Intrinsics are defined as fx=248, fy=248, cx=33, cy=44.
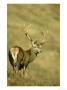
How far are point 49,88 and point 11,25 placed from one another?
751 millimetres

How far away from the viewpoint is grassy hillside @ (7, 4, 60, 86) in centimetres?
252

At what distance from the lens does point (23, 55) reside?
253 cm

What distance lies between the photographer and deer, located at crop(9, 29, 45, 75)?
2.52 metres

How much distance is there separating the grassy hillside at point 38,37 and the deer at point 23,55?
0.03 metres

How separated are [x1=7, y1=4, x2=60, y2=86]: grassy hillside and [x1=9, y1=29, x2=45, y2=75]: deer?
3 cm

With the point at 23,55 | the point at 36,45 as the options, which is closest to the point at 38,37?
the point at 36,45

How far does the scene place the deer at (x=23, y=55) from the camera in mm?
2518

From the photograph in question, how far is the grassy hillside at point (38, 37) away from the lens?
2520 millimetres

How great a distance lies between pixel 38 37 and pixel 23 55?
239 mm
